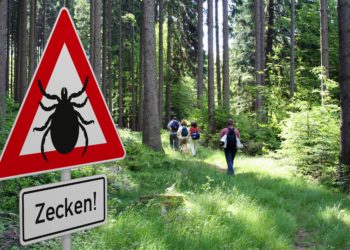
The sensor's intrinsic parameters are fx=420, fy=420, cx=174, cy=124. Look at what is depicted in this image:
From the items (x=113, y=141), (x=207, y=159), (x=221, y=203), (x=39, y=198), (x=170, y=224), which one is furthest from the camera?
(x=207, y=159)

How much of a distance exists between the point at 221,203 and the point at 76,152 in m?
5.63

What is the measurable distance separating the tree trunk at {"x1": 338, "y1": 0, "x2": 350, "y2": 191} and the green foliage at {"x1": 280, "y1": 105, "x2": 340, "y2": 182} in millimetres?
817

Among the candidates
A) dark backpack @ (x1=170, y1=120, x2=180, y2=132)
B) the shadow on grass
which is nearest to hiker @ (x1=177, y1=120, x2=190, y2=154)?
dark backpack @ (x1=170, y1=120, x2=180, y2=132)

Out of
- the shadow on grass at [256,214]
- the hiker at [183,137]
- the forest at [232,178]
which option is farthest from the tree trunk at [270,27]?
the shadow on grass at [256,214]

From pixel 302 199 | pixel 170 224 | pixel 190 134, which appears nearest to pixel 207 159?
pixel 190 134

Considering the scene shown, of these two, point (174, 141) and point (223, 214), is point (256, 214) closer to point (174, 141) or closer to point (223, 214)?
point (223, 214)

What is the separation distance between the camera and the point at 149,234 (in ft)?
18.7

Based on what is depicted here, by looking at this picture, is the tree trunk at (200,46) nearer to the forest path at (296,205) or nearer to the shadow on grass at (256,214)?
the forest path at (296,205)

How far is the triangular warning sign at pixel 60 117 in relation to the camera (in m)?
2.51

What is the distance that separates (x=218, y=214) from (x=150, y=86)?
888 centimetres

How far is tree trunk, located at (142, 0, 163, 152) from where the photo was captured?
15.3m

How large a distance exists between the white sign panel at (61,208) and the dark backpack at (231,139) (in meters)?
10.8

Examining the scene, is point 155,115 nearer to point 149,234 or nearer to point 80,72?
point 149,234

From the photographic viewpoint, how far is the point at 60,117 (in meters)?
2.66
